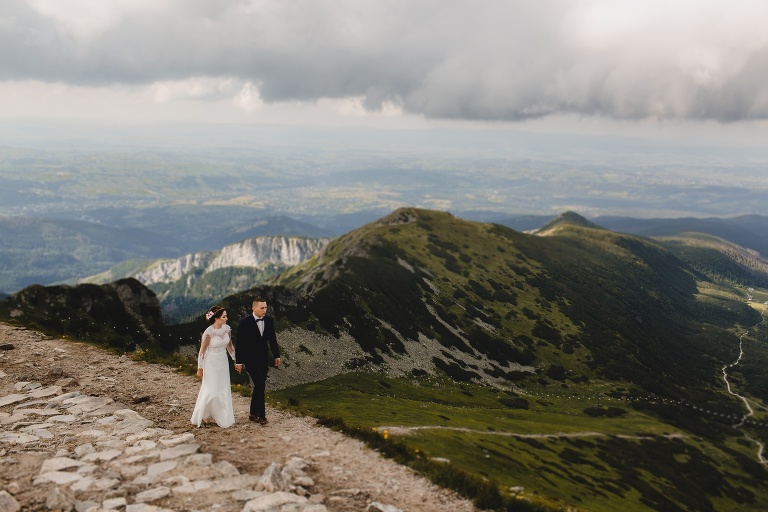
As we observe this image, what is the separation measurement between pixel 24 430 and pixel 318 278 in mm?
166270

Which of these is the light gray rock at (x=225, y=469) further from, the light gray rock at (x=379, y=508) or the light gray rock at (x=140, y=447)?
the light gray rock at (x=379, y=508)

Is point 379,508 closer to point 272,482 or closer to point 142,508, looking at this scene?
point 272,482

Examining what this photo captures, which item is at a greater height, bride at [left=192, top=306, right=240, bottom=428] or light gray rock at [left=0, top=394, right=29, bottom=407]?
bride at [left=192, top=306, right=240, bottom=428]

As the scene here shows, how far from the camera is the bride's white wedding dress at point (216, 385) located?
20.9m

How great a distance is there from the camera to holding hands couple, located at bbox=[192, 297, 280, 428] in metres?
21.0

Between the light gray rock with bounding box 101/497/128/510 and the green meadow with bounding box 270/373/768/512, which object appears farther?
the green meadow with bounding box 270/373/768/512

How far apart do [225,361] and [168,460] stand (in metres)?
5.02

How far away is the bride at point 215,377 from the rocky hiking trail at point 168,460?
668mm

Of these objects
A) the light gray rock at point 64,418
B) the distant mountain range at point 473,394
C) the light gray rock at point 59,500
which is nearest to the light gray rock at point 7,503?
the light gray rock at point 59,500

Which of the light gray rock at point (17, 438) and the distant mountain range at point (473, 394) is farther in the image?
the distant mountain range at point (473, 394)

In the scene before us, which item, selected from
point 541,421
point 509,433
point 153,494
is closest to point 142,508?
point 153,494

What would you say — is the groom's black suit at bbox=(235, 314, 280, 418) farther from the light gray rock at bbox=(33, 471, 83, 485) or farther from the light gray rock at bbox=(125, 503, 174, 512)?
the light gray rock at bbox=(125, 503, 174, 512)

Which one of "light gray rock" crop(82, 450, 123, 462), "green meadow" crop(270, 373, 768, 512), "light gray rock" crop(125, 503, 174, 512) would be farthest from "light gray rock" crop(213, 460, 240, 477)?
"green meadow" crop(270, 373, 768, 512)

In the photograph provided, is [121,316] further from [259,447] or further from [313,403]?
[259,447]
